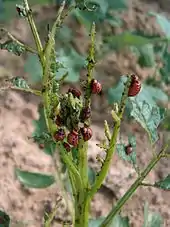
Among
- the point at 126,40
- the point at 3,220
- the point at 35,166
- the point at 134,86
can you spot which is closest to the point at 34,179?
the point at 35,166

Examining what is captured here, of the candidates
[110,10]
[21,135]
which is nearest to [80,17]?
[110,10]

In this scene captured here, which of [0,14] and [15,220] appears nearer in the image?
[15,220]

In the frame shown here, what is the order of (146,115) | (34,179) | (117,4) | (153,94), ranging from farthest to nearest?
1. (117,4)
2. (153,94)
3. (34,179)
4. (146,115)

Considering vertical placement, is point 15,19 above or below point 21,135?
above

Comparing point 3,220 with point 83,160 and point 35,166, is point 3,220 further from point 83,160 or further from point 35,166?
point 35,166

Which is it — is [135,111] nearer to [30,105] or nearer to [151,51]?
[30,105]
